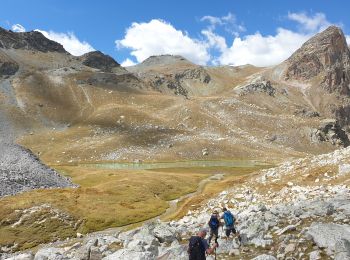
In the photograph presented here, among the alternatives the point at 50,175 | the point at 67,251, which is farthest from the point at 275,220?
the point at 50,175

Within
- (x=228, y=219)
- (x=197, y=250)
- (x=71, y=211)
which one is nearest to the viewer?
(x=197, y=250)

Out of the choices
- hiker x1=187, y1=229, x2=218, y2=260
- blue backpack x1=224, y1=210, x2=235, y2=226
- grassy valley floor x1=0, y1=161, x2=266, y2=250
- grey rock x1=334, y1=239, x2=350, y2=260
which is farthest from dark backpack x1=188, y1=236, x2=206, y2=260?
grassy valley floor x1=0, y1=161, x2=266, y2=250


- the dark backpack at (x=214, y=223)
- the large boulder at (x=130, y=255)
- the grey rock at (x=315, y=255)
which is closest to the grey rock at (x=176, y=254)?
the large boulder at (x=130, y=255)

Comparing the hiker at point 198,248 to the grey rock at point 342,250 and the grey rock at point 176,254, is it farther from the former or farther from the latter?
the grey rock at point 342,250

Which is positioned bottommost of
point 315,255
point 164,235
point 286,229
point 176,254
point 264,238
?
point 315,255

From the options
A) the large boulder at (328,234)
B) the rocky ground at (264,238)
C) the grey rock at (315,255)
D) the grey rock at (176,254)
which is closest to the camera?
the grey rock at (315,255)

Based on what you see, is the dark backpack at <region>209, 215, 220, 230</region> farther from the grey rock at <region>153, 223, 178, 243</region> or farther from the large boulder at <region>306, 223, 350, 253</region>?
the large boulder at <region>306, 223, 350, 253</region>

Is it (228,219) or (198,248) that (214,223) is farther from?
(198,248)

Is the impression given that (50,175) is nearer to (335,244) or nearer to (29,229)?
(29,229)

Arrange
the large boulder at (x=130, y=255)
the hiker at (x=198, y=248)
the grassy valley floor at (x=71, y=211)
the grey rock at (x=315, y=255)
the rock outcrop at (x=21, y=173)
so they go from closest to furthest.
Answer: the hiker at (x=198, y=248)
the grey rock at (x=315, y=255)
the large boulder at (x=130, y=255)
the grassy valley floor at (x=71, y=211)
the rock outcrop at (x=21, y=173)

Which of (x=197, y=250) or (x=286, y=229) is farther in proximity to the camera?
(x=286, y=229)

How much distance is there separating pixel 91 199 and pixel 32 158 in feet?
70.5

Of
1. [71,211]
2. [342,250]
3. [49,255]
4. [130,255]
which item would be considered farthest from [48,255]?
[71,211]

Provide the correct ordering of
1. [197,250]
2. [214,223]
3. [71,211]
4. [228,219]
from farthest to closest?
1. [71,211]
2. [228,219]
3. [214,223]
4. [197,250]
